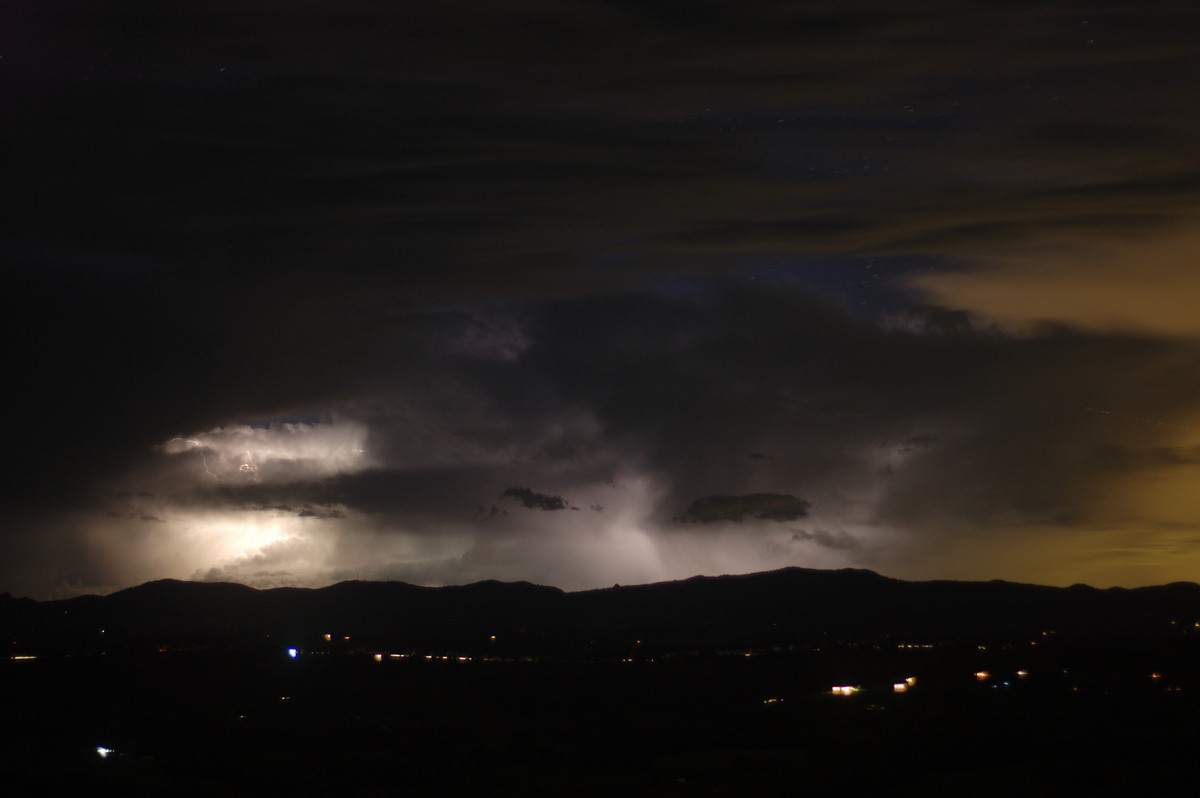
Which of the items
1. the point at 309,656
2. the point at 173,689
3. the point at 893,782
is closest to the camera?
the point at 893,782

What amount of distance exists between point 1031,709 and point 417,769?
169 ft

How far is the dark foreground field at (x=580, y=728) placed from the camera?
60.8 meters

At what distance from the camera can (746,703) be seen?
348ft

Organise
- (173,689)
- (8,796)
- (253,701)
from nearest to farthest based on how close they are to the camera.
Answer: (8,796)
(253,701)
(173,689)

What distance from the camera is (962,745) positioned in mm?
71500

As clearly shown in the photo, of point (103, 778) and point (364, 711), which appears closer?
point (103, 778)

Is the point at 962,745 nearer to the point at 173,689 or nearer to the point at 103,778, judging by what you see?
the point at 103,778

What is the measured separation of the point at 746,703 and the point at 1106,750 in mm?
42392

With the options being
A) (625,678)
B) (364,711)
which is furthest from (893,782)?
(625,678)

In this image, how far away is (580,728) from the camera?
90625mm

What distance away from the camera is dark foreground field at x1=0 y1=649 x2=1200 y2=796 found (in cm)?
6084

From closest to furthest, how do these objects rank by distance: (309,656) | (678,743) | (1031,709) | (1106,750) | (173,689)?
(1106,750), (678,743), (1031,709), (173,689), (309,656)

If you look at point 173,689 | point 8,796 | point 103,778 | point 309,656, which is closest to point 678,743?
point 103,778

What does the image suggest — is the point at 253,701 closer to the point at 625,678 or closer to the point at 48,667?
the point at 48,667
